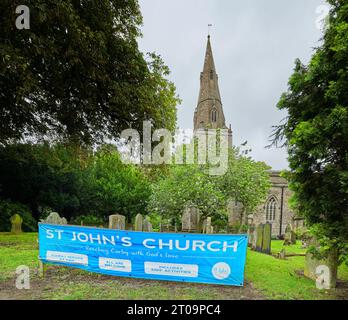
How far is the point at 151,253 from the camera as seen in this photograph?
17.8 ft

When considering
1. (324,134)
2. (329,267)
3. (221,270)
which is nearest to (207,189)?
(329,267)

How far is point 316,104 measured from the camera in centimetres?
593

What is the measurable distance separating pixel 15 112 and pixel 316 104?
40.4 feet

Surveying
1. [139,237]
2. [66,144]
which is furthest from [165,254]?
[66,144]

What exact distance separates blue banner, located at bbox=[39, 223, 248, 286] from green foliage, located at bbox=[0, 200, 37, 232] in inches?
496

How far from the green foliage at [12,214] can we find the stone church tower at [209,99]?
34.5 meters

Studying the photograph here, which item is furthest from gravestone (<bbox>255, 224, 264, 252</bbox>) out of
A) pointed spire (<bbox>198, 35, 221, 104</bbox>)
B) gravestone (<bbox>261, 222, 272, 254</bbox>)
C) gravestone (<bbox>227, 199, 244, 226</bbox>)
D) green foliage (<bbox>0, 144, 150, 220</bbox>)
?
pointed spire (<bbox>198, 35, 221, 104</bbox>)

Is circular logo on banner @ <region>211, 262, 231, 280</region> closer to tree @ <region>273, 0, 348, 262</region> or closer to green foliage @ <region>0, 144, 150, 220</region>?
tree @ <region>273, 0, 348, 262</region>

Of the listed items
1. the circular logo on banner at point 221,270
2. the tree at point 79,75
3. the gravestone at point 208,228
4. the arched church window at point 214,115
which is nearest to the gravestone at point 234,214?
the gravestone at point 208,228

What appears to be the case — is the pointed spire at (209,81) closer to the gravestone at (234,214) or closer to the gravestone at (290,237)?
the gravestone at (290,237)

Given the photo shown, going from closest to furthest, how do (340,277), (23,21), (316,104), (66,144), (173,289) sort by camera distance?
(173,289), (316,104), (340,277), (23,21), (66,144)

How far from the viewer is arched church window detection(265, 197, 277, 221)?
109 ft

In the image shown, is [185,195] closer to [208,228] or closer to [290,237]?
[208,228]
